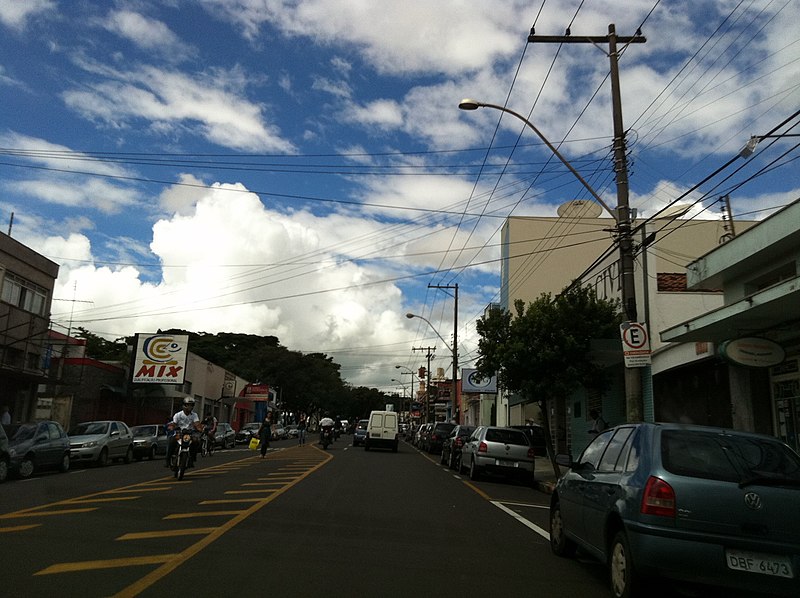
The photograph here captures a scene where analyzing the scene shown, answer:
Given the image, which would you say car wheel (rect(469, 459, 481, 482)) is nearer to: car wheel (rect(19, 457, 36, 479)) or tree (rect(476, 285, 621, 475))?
tree (rect(476, 285, 621, 475))

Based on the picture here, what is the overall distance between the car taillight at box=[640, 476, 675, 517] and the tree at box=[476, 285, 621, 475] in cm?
1340

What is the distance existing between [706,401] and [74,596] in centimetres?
1648

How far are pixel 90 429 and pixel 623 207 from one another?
1770 centimetres

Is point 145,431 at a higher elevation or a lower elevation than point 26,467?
higher

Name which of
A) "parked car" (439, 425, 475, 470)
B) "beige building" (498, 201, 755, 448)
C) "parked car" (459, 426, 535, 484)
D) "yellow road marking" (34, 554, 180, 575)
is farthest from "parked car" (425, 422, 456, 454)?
"yellow road marking" (34, 554, 180, 575)

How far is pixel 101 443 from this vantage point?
21094 millimetres

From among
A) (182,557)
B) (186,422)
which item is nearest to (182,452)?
(186,422)

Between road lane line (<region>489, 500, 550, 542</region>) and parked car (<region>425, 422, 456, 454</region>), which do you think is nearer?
road lane line (<region>489, 500, 550, 542</region>)

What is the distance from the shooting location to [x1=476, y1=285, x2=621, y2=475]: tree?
19094mm

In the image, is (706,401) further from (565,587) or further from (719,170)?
(565,587)

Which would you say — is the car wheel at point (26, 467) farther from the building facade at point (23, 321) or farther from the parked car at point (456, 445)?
the parked car at point (456, 445)

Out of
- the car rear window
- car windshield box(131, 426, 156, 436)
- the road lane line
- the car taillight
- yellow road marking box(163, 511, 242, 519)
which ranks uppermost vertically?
the car rear window

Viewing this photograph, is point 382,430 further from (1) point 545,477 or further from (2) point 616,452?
(2) point 616,452

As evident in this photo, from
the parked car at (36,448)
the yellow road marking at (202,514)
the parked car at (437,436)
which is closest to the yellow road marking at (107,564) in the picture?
the yellow road marking at (202,514)
